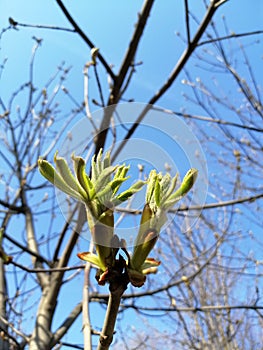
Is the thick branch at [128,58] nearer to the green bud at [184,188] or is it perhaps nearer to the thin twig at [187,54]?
the thin twig at [187,54]

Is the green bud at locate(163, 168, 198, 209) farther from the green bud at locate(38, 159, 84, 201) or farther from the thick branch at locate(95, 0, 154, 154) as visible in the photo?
the thick branch at locate(95, 0, 154, 154)

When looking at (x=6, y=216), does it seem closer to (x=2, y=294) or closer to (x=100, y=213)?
(x=2, y=294)

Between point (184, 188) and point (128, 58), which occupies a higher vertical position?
point (128, 58)

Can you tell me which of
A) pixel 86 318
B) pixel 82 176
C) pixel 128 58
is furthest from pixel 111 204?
pixel 128 58

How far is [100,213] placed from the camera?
0.89ft

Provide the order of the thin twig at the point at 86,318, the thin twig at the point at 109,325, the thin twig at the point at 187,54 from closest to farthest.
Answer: the thin twig at the point at 109,325 < the thin twig at the point at 86,318 < the thin twig at the point at 187,54

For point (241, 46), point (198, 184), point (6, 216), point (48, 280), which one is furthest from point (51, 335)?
point (241, 46)

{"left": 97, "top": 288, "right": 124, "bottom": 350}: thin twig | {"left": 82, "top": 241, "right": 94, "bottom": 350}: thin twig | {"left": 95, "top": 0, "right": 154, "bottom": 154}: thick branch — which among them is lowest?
{"left": 97, "top": 288, "right": 124, "bottom": 350}: thin twig

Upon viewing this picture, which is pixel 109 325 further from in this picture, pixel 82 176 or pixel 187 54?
pixel 187 54

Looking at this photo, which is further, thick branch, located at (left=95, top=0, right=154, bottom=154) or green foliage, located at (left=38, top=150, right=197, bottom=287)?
thick branch, located at (left=95, top=0, right=154, bottom=154)

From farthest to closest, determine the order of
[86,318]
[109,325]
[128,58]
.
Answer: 1. [128,58]
2. [86,318]
3. [109,325]

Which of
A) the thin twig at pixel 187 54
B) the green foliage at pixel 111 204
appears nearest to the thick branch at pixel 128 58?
the thin twig at pixel 187 54

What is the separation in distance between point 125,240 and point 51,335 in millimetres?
1160

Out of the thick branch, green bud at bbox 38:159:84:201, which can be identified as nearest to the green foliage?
green bud at bbox 38:159:84:201
